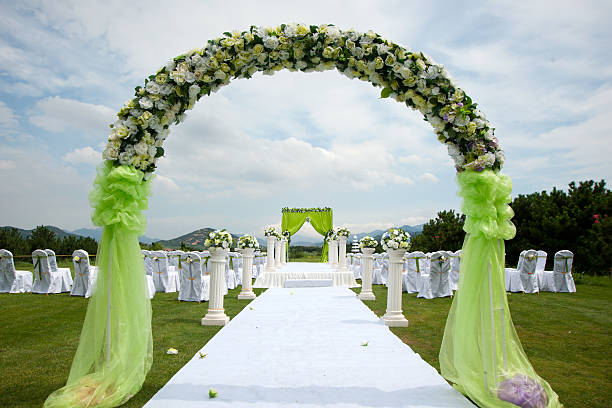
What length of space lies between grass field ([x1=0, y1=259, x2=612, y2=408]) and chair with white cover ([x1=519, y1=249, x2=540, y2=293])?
1.13 metres

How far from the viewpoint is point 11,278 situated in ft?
31.6

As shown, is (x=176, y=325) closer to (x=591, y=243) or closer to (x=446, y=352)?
(x=446, y=352)

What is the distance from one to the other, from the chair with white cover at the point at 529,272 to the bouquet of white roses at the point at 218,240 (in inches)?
344

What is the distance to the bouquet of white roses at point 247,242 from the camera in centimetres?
895

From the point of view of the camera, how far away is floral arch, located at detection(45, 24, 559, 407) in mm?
3090

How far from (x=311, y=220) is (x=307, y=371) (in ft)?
60.6

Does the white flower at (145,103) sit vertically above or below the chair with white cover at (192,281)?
above

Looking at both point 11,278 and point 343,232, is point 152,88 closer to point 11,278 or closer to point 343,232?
point 11,278

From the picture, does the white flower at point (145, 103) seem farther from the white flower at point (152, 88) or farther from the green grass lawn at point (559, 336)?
the green grass lawn at point (559, 336)

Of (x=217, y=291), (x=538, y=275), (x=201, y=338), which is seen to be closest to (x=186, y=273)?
(x=217, y=291)

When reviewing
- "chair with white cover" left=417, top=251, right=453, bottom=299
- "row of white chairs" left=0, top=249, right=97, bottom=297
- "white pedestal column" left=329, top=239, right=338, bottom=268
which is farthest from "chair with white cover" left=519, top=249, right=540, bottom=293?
"row of white chairs" left=0, top=249, right=97, bottom=297

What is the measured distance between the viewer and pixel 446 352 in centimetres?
346

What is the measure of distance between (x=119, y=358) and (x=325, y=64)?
132 inches

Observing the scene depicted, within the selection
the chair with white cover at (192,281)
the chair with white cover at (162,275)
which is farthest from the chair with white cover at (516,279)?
the chair with white cover at (162,275)
